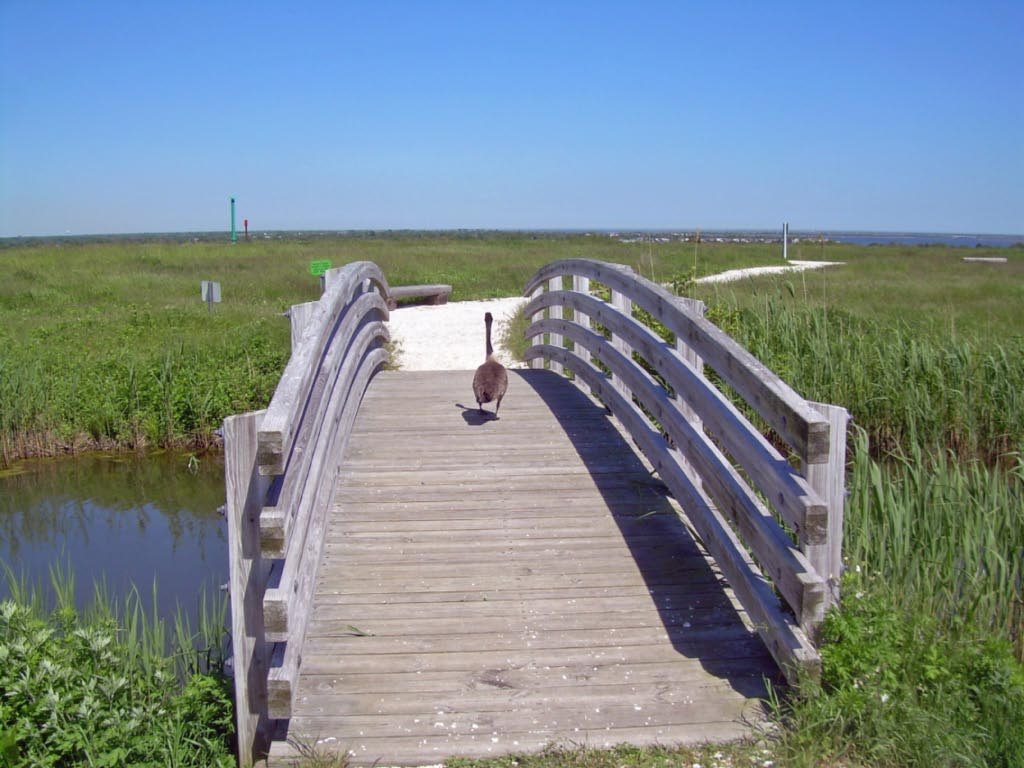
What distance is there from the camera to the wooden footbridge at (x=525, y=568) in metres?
3.90

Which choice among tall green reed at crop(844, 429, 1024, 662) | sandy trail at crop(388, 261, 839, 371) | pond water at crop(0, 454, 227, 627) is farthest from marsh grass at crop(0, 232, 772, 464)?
tall green reed at crop(844, 429, 1024, 662)

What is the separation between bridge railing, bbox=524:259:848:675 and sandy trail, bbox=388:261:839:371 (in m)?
7.05

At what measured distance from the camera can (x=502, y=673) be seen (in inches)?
168

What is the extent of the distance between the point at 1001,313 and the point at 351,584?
18.6 m

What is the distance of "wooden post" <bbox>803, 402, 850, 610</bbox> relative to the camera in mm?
3975

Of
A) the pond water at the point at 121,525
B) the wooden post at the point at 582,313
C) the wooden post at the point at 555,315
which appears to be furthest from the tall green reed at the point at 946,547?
the pond water at the point at 121,525

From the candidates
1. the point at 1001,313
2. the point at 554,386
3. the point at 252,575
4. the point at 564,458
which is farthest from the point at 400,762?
the point at 1001,313

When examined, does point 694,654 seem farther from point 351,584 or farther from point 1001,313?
point 1001,313

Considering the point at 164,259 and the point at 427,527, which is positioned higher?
the point at 164,259

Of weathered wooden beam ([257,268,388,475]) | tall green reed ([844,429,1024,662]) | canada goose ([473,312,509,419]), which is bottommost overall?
tall green reed ([844,429,1024,662])

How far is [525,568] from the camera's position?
17.1 feet

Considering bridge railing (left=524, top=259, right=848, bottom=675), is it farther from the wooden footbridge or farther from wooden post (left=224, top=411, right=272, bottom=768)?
wooden post (left=224, top=411, right=272, bottom=768)

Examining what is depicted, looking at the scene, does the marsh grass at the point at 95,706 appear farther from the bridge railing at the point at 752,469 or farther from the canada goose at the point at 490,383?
the canada goose at the point at 490,383

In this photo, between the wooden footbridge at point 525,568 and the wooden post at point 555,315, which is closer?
the wooden footbridge at point 525,568
